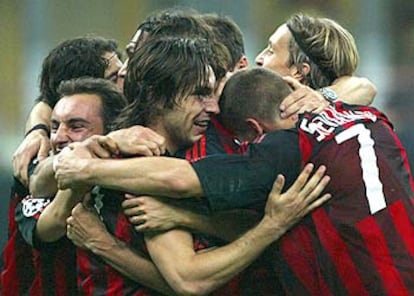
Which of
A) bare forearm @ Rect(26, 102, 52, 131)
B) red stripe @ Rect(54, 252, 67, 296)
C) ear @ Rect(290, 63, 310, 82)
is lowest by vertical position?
red stripe @ Rect(54, 252, 67, 296)

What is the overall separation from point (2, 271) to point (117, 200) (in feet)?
3.45

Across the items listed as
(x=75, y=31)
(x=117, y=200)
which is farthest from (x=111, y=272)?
(x=75, y=31)

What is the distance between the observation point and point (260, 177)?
4.20 meters

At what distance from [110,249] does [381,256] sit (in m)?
0.81

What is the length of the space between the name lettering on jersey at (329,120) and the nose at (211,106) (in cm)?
28

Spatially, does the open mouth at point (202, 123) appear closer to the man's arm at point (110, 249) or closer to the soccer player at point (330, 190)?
the soccer player at point (330, 190)

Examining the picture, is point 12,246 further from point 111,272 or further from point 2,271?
point 111,272

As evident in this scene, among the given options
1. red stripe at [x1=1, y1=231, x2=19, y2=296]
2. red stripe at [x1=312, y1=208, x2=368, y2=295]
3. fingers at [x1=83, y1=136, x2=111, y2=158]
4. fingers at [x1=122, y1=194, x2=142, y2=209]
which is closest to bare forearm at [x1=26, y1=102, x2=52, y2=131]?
red stripe at [x1=1, y1=231, x2=19, y2=296]

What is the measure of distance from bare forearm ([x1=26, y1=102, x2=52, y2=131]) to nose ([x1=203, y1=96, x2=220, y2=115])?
39.2 inches

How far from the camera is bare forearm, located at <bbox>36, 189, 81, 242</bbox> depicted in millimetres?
4508

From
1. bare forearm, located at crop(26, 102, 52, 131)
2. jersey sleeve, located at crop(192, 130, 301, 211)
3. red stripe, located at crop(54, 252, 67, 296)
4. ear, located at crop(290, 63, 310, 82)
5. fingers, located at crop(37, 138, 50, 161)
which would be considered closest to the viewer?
jersey sleeve, located at crop(192, 130, 301, 211)

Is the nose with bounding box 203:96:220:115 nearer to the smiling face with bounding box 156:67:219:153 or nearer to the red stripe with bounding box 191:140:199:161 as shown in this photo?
the smiling face with bounding box 156:67:219:153

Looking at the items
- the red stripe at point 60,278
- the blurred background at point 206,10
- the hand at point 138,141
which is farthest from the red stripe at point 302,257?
the blurred background at point 206,10

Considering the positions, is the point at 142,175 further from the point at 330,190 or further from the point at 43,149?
the point at 43,149
